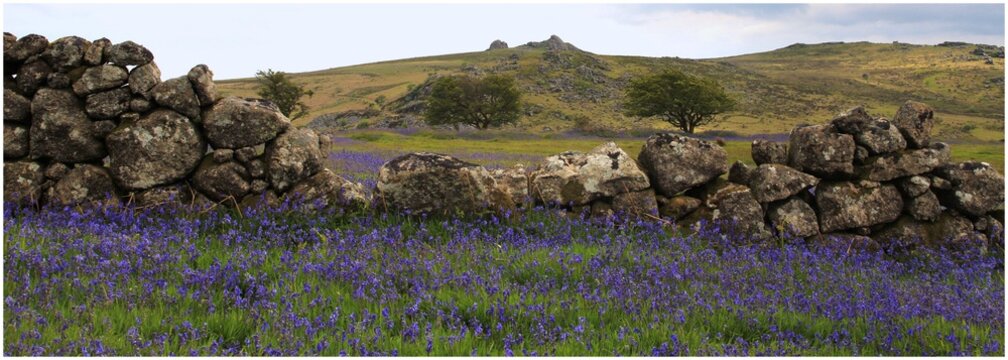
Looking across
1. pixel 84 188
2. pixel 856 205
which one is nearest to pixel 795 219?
pixel 856 205

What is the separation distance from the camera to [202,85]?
7805 mm

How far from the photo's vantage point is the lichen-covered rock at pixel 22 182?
7372 mm

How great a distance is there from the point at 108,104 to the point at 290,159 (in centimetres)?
215

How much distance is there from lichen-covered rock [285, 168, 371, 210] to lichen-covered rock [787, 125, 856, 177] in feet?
18.0

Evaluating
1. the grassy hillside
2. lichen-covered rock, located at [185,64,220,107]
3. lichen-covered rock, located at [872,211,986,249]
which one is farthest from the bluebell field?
the grassy hillside

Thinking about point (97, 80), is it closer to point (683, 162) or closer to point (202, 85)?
point (202, 85)

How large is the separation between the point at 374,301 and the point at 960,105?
12390 cm

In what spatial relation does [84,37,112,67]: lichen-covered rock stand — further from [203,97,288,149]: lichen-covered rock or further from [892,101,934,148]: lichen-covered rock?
[892,101,934,148]: lichen-covered rock

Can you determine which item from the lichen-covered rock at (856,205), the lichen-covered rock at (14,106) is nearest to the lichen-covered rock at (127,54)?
the lichen-covered rock at (14,106)

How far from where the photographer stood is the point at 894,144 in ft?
27.2

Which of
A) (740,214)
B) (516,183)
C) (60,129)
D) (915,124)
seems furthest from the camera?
(516,183)

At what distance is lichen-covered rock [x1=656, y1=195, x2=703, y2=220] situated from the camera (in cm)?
838

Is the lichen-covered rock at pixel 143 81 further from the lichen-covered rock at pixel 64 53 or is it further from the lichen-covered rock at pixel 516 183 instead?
the lichen-covered rock at pixel 516 183

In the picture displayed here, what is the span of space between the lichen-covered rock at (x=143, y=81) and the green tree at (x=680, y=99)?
5769cm
